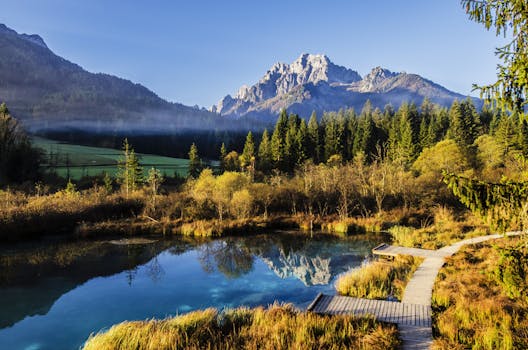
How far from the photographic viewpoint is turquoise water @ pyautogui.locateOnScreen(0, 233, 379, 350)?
11.2 meters

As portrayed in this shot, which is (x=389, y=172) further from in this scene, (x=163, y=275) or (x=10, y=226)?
(x=10, y=226)

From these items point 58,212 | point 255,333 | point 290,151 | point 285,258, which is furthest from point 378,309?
point 290,151

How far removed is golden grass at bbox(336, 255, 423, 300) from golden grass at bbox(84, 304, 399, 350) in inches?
117

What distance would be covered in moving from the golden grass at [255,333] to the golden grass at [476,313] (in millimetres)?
1372

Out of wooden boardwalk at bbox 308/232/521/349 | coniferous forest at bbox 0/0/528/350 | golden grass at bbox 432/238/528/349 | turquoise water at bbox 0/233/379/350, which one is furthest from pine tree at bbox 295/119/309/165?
golden grass at bbox 432/238/528/349

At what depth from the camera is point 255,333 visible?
8.22m

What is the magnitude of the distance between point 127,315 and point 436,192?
90.3 ft

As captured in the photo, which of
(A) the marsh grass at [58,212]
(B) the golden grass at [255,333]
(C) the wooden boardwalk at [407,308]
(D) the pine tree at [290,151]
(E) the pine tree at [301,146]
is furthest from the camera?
(E) the pine tree at [301,146]

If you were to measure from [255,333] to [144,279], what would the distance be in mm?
9049

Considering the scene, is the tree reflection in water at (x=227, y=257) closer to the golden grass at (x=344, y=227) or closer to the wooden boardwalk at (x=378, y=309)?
the wooden boardwalk at (x=378, y=309)

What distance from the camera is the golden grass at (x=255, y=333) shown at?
751cm

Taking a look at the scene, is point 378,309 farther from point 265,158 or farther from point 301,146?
point 301,146

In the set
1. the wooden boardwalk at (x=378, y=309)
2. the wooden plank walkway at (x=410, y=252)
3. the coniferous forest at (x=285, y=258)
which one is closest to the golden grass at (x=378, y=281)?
the coniferous forest at (x=285, y=258)

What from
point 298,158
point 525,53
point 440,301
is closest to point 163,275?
point 440,301
